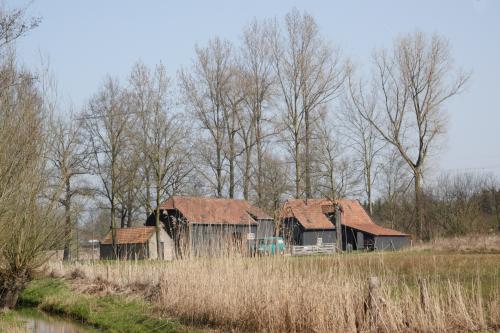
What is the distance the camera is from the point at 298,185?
1535 inches

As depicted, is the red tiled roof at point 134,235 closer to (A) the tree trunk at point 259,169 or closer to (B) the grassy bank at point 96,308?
(A) the tree trunk at point 259,169

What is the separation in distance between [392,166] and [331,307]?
153ft

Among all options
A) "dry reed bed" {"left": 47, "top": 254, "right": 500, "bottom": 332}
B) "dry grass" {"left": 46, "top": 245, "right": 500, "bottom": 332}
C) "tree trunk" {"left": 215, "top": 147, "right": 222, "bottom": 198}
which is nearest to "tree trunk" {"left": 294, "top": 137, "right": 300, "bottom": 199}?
"tree trunk" {"left": 215, "top": 147, "right": 222, "bottom": 198}

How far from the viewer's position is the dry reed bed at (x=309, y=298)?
9.04m

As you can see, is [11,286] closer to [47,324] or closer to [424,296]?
[47,324]

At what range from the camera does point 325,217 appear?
4828 centimetres

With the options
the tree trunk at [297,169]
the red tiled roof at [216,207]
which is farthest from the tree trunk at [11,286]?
the tree trunk at [297,169]

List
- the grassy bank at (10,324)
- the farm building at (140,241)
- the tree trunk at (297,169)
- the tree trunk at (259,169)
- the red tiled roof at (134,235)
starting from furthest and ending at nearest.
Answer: the tree trunk at (297,169) < the tree trunk at (259,169) < the red tiled roof at (134,235) < the farm building at (140,241) < the grassy bank at (10,324)

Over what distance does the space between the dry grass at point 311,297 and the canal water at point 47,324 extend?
1921 millimetres

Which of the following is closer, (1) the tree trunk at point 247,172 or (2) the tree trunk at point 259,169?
(2) the tree trunk at point 259,169

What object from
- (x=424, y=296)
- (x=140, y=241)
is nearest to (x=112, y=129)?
(x=140, y=241)

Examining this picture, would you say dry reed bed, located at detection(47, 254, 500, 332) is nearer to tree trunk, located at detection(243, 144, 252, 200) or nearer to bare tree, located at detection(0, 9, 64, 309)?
bare tree, located at detection(0, 9, 64, 309)

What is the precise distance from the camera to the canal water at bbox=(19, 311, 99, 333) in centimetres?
1488

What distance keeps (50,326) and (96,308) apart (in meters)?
1.34
